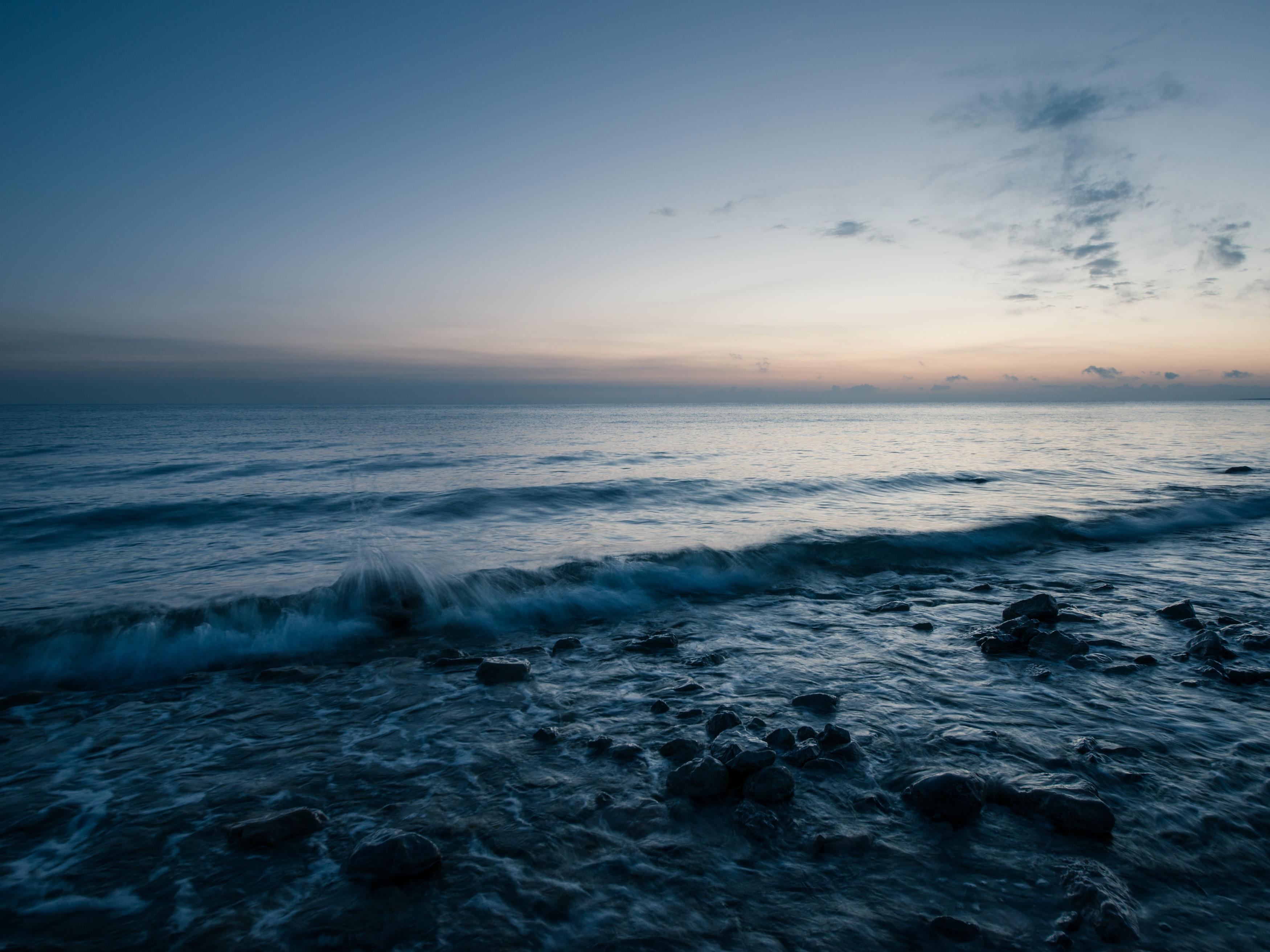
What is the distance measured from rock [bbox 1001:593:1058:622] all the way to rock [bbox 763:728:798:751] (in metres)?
4.96

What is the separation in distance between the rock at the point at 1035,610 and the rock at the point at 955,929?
20.2 feet

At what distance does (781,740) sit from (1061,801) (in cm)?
198

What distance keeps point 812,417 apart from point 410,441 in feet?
275

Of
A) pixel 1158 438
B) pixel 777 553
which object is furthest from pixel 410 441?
pixel 1158 438

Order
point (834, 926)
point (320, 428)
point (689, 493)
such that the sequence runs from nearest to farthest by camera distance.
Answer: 1. point (834, 926)
2. point (689, 493)
3. point (320, 428)

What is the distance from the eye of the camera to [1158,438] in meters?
45.2

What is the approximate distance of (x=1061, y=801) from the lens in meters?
4.16

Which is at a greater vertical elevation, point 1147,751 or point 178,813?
point 1147,751

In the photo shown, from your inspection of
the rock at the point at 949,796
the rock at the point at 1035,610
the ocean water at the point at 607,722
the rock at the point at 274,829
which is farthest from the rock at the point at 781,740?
the rock at the point at 1035,610

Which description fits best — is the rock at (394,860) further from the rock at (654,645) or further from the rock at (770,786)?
the rock at (654,645)

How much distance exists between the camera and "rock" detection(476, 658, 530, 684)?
6879mm

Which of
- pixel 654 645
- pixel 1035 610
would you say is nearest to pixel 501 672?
pixel 654 645

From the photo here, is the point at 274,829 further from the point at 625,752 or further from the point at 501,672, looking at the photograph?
the point at 501,672

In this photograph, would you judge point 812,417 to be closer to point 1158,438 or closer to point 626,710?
point 1158,438
